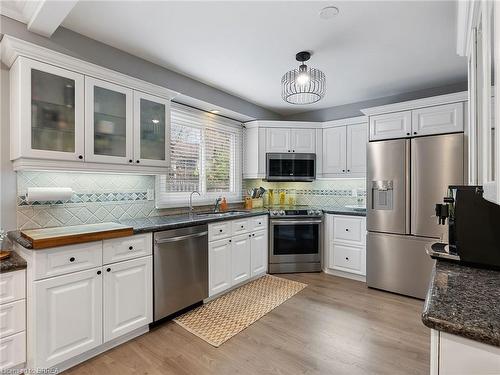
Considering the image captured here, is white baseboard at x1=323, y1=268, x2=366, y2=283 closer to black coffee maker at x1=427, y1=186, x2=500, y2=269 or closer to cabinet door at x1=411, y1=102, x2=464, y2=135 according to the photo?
cabinet door at x1=411, y1=102, x2=464, y2=135

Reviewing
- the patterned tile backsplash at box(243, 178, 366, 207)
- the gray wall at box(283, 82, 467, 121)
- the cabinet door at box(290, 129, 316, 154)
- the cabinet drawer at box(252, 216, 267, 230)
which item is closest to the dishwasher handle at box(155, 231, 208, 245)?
the cabinet drawer at box(252, 216, 267, 230)

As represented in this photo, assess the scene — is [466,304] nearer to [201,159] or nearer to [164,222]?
[164,222]

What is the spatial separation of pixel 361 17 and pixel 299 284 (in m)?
2.95

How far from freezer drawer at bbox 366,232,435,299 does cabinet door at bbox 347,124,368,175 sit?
1.04 m

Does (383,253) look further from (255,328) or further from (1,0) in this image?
(1,0)

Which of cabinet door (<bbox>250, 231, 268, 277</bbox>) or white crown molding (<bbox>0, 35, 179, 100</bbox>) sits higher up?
white crown molding (<bbox>0, 35, 179, 100</bbox>)

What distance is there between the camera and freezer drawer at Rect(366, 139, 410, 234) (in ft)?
10.3

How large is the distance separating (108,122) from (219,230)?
1544 millimetres

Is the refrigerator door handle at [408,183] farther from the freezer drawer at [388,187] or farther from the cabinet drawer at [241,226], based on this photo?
the cabinet drawer at [241,226]

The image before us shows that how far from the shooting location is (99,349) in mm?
2049

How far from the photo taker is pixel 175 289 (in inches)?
99.7

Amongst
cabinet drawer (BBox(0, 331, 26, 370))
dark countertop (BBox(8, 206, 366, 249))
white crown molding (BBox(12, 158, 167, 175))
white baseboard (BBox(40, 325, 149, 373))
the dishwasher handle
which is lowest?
white baseboard (BBox(40, 325, 149, 373))

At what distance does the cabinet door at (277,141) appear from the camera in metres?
4.27

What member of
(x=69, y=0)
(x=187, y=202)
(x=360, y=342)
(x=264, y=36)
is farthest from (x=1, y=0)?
(x=360, y=342)
